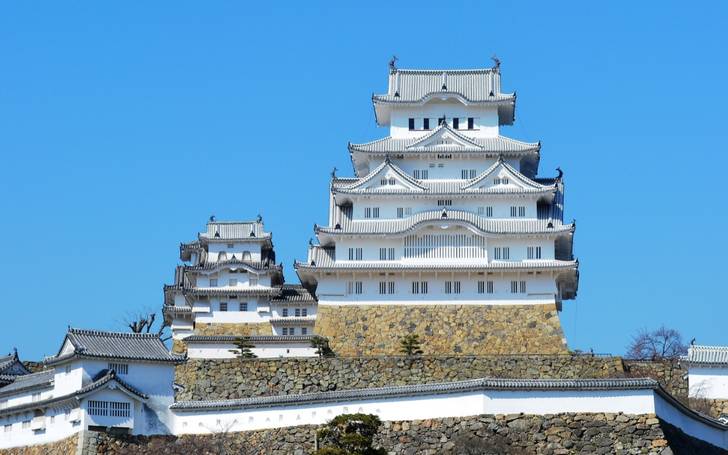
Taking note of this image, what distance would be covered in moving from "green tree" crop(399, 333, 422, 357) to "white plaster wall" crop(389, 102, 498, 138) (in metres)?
11.4

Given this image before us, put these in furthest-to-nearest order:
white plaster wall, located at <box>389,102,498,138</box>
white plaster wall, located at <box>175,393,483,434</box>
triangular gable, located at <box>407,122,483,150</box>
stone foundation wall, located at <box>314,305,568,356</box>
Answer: white plaster wall, located at <box>389,102,498,138</box>, triangular gable, located at <box>407,122,483,150</box>, stone foundation wall, located at <box>314,305,568,356</box>, white plaster wall, located at <box>175,393,483,434</box>

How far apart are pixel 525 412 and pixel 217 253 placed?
33477 millimetres

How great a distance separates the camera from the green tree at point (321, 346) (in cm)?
5356

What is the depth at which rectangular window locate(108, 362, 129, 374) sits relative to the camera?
43.8 meters

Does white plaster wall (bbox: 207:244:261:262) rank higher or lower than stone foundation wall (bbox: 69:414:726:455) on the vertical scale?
higher

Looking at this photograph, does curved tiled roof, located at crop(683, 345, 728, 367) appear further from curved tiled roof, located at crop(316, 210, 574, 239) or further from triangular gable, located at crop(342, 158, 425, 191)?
triangular gable, located at crop(342, 158, 425, 191)

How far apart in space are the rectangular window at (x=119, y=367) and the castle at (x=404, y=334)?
0.06 metres

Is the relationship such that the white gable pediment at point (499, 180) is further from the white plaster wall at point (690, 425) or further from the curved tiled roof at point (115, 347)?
the curved tiled roof at point (115, 347)

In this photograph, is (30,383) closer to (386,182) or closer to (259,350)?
(259,350)

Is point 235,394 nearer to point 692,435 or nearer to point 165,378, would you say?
point 165,378

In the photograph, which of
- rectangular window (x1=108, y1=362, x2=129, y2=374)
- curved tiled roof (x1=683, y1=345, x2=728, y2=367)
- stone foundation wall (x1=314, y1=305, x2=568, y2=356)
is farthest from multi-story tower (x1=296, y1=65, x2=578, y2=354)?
rectangular window (x1=108, y1=362, x2=129, y2=374)

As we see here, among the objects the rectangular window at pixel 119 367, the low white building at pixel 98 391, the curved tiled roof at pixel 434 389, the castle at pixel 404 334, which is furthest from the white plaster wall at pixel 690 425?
the rectangular window at pixel 119 367

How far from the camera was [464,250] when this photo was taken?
5688cm

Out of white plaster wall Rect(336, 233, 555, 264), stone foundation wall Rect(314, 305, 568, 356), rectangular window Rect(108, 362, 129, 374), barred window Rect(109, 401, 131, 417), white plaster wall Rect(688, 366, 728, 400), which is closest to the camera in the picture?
barred window Rect(109, 401, 131, 417)
